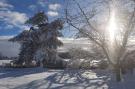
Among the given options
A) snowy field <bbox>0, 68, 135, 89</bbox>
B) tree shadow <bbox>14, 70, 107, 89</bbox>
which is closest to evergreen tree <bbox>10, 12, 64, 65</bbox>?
snowy field <bbox>0, 68, 135, 89</bbox>

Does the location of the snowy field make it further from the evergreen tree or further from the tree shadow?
the evergreen tree

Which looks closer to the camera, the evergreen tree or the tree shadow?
the tree shadow

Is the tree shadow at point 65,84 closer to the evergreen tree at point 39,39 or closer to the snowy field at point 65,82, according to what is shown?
the snowy field at point 65,82

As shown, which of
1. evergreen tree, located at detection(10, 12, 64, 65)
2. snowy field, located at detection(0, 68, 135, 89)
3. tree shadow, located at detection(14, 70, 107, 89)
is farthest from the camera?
evergreen tree, located at detection(10, 12, 64, 65)

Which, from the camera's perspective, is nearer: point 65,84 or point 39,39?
point 65,84

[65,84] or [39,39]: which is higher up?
[39,39]

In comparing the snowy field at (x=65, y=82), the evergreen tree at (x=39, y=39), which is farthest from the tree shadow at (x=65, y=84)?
the evergreen tree at (x=39, y=39)

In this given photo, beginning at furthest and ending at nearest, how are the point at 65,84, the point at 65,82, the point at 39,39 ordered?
1. the point at 39,39
2. the point at 65,82
3. the point at 65,84

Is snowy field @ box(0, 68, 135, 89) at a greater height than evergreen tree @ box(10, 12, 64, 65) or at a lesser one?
lesser

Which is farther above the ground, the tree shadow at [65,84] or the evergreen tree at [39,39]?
the evergreen tree at [39,39]

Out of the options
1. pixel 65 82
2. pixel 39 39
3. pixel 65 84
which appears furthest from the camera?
pixel 39 39

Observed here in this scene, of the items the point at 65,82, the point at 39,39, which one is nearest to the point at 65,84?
the point at 65,82

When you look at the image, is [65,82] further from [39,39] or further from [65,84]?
[39,39]

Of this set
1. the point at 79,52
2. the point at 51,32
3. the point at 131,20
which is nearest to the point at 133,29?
the point at 131,20
